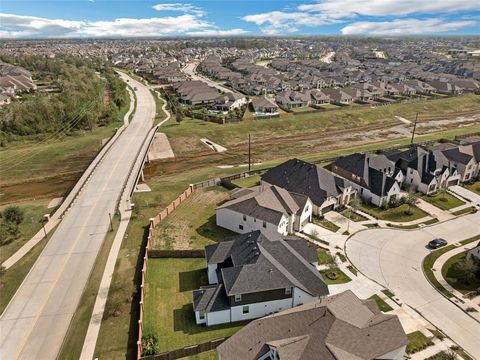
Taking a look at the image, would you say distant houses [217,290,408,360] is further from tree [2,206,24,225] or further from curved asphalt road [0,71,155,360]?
tree [2,206,24,225]

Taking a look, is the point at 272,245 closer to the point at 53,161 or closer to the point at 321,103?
the point at 53,161

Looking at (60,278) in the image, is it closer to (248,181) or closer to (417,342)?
(248,181)

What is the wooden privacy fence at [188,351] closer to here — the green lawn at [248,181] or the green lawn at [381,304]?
the green lawn at [381,304]

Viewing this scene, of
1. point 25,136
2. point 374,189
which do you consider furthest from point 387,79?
point 25,136

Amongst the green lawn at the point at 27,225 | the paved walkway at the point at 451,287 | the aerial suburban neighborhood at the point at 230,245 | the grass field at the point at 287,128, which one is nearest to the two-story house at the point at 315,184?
the aerial suburban neighborhood at the point at 230,245

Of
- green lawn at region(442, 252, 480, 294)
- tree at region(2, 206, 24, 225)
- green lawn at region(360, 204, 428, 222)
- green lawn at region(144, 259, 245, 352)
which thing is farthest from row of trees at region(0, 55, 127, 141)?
green lawn at region(442, 252, 480, 294)
